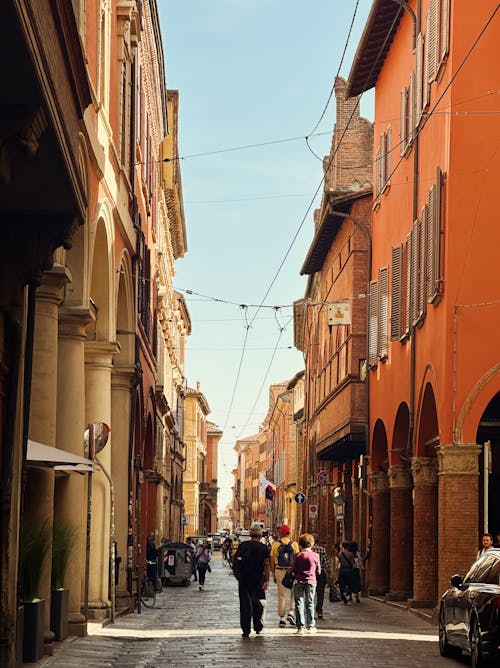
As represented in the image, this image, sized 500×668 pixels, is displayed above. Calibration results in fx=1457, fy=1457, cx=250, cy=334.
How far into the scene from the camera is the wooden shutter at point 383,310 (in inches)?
1280

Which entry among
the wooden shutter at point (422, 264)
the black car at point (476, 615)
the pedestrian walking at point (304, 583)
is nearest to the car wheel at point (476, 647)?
the black car at point (476, 615)

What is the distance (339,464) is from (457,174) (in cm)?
2489

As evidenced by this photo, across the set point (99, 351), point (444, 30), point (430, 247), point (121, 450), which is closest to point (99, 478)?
point (99, 351)

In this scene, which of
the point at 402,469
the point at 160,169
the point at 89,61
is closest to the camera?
the point at 89,61

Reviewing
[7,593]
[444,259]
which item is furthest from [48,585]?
[444,259]

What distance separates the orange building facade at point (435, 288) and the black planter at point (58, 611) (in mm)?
6563

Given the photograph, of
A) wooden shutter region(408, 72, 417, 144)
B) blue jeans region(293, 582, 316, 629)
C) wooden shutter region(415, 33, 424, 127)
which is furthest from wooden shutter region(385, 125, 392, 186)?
blue jeans region(293, 582, 316, 629)

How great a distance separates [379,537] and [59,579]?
18811mm

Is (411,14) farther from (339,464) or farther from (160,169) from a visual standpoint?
(339,464)

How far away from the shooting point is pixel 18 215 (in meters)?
13.2

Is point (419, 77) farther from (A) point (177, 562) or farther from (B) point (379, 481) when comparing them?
(A) point (177, 562)

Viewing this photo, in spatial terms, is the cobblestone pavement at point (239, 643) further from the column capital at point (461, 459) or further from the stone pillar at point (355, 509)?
the stone pillar at point (355, 509)

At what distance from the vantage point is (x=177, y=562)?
4284 centimetres

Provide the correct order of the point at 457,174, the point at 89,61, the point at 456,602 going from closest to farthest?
the point at 456,602 → the point at 89,61 → the point at 457,174
